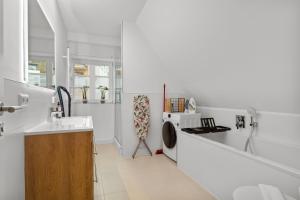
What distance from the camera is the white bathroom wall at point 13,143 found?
917 mm

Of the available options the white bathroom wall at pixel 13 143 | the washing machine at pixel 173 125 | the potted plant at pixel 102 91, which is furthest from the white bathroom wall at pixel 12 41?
the potted plant at pixel 102 91

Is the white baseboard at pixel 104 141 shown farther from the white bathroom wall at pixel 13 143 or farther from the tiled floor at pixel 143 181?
the white bathroom wall at pixel 13 143

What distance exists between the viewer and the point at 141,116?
315 cm

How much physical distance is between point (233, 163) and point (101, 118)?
3.12m

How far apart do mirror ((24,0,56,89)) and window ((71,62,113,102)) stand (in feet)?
6.97

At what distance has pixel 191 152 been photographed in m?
2.35

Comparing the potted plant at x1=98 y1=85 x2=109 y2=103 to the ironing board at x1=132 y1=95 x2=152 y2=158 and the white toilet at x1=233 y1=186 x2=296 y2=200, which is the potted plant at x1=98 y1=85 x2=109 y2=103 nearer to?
the ironing board at x1=132 y1=95 x2=152 y2=158

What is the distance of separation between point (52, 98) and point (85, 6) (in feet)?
5.14

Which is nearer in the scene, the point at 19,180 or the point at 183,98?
the point at 19,180

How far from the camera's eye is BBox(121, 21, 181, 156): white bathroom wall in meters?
3.16

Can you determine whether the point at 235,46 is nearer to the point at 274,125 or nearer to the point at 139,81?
the point at 274,125

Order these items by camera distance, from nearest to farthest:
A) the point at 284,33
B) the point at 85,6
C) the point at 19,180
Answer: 1. the point at 19,180
2. the point at 284,33
3. the point at 85,6

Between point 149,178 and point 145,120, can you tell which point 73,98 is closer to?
point 145,120

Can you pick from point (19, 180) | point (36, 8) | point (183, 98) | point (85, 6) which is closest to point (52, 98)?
point (36, 8)
